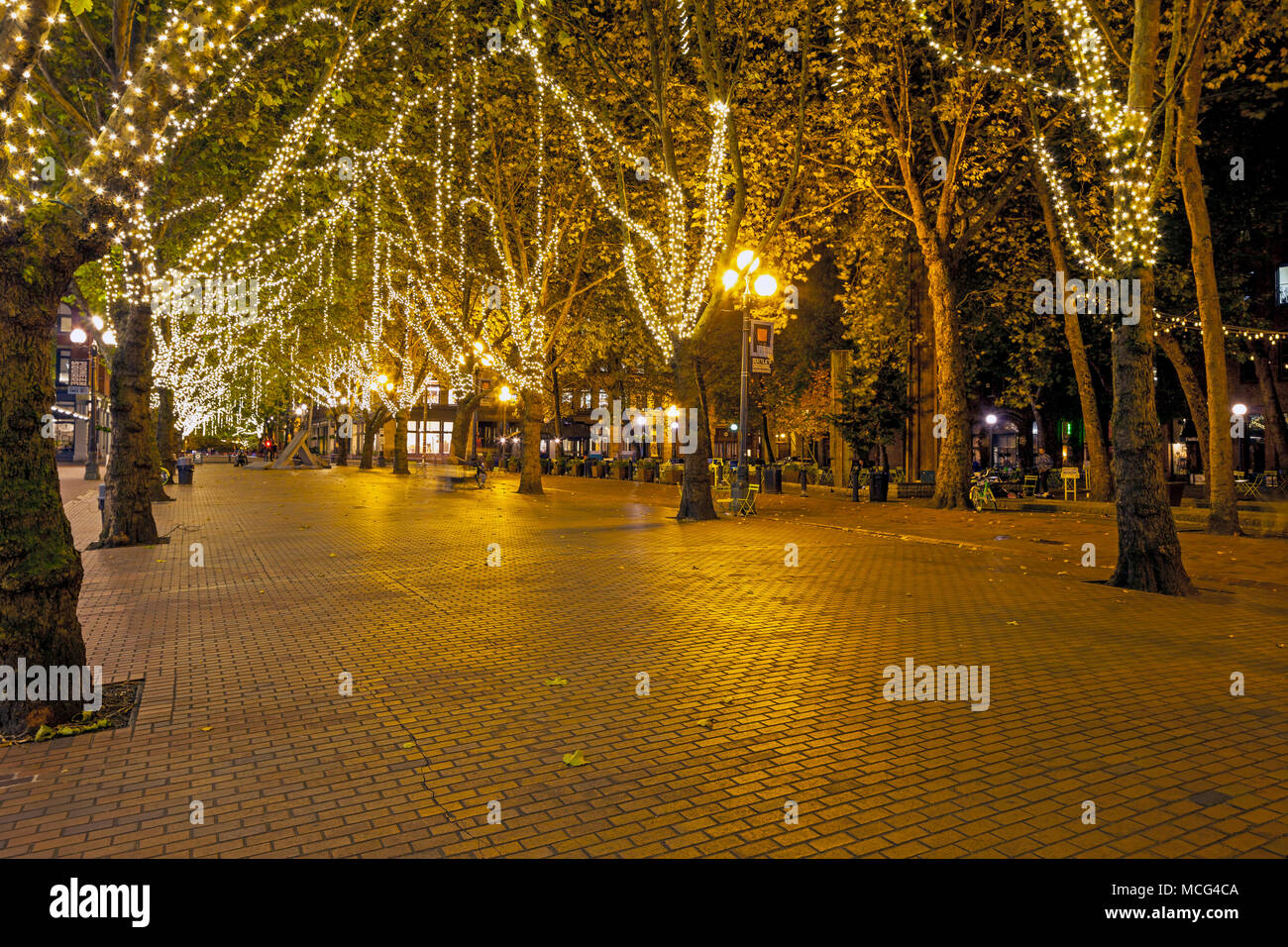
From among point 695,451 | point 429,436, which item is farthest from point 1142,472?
point 429,436

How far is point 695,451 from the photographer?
1959cm

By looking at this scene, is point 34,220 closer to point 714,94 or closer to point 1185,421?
point 714,94

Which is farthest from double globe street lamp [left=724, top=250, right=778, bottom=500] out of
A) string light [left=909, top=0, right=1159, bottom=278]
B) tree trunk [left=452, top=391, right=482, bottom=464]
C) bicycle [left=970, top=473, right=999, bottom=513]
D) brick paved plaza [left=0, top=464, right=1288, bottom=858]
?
tree trunk [left=452, top=391, right=482, bottom=464]

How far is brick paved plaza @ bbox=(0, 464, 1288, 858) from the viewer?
4.03 metres

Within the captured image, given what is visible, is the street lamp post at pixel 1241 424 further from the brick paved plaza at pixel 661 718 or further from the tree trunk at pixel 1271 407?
the brick paved plaza at pixel 661 718

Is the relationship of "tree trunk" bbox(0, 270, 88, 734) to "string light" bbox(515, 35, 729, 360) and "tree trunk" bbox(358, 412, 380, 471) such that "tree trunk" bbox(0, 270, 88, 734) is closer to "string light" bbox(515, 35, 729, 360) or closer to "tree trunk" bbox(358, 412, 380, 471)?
"string light" bbox(515, 35, 729, 360)

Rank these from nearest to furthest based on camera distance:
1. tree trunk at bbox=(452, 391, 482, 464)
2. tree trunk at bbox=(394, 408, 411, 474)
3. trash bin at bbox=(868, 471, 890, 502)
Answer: trash bin at bbox=(868, 471, 890, 502)
tree trunk at bbox=(452, 391, 482, 464)
tree trunk at bbox=(394, 408, 411, 474)

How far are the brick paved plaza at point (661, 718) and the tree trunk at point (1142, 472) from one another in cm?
49

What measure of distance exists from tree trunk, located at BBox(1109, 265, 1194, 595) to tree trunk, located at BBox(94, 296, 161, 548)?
15.5 m

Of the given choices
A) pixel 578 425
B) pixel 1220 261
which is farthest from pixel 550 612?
pixel 578 425

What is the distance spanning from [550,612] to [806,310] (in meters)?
50.4

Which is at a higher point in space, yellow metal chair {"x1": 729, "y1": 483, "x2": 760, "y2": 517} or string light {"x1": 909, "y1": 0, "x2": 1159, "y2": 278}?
string light {"x1": 909, "y1": 0, "x2": 1159, "y2": 278}

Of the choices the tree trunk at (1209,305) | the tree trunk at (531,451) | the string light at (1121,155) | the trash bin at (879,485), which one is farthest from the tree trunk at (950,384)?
the tree trunk at (531,451)

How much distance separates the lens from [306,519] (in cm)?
2073
